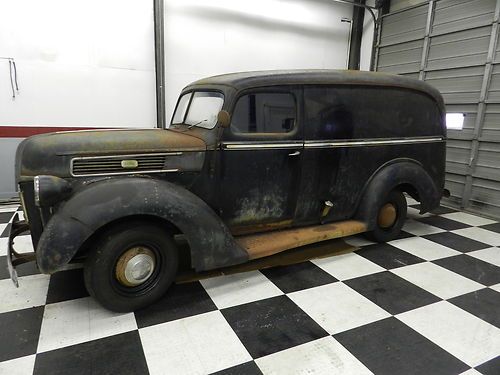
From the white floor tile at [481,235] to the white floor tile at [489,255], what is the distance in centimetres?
17

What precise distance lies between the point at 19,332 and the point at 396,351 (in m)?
1.97

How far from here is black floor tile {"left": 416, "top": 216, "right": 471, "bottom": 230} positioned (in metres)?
3.49

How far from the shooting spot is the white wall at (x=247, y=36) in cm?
422

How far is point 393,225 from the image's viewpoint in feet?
9.98

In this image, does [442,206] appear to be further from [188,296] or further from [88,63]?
[88,63]

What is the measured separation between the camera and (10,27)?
3.43 m

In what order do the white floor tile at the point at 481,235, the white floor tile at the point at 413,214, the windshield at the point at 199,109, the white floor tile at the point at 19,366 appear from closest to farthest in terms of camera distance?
the white floor tile at the point at 19,366 < the windshield at the point at 199,109 < the white floor tile at the point at 481,235 < the white floor tile at the point at 413,214

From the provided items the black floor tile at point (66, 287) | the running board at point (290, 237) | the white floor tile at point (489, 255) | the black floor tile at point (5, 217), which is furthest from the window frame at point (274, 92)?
the black floor tile at point (5, 217)

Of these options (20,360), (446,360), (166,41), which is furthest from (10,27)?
(446,360)

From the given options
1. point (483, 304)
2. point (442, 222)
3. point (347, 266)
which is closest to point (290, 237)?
point (347, 266)

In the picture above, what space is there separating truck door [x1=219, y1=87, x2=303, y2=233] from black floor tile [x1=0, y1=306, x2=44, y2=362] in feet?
4.10

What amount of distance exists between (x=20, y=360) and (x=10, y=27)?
138 inches

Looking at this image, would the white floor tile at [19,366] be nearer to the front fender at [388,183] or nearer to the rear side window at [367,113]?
the rear side window at [367,113]

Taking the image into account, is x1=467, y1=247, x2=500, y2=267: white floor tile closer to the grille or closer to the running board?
the running board
